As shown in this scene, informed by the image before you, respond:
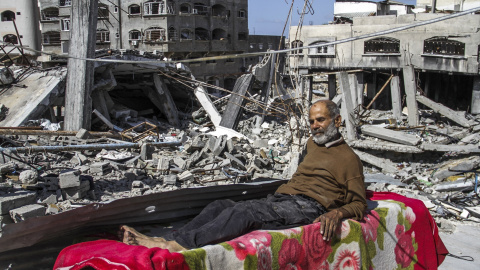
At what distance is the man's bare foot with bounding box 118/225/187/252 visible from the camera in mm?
2912

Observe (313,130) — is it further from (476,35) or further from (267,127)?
(476,35)

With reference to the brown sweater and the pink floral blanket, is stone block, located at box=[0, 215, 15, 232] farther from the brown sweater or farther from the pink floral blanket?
the brown sweater

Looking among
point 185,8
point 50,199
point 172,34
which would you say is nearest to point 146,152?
point 50,199

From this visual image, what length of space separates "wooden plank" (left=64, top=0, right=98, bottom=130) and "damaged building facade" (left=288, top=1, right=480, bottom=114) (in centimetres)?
1012

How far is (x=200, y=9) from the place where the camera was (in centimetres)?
3959

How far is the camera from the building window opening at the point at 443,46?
21922 mm

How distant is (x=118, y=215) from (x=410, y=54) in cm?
2269

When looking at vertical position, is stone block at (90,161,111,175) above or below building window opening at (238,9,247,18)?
below

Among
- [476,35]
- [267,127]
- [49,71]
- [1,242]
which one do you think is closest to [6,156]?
[49,71]

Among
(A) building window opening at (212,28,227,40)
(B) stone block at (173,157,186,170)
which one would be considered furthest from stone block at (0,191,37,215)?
(A) building window opening at (212,28,227,40)

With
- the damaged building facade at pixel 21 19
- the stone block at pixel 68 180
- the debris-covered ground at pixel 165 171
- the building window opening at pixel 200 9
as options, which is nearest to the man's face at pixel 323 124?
the debris-covered ground at pixel 165 171

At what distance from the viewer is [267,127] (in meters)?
17.0

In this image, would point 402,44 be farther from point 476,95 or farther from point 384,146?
point 384,146

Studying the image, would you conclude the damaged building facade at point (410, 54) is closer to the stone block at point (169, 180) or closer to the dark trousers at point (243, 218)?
the stone block at point (169, 180)
